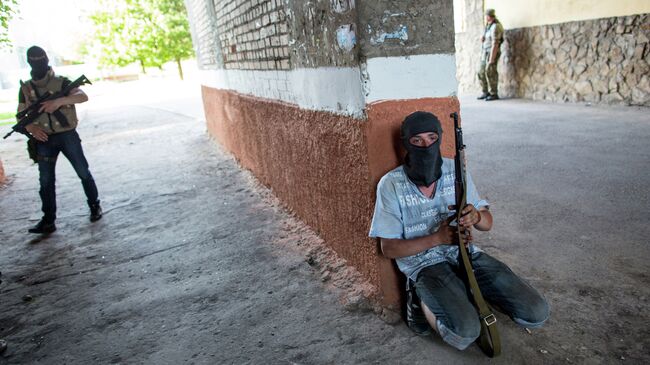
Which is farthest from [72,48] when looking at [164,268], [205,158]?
[164,268]

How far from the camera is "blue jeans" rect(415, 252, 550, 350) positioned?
215 cm

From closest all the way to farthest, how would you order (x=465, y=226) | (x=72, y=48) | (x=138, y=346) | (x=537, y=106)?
(x=465, y=226) → (x=138, y=346) → (x=537, y=106) → (x=72, y=48)

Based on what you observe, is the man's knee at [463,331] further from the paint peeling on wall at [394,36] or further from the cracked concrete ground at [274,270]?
the paint peeling on wall at [394,36]

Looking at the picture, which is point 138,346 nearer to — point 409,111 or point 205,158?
point 409,111

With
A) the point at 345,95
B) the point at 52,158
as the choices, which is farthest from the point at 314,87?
the point at 52,158

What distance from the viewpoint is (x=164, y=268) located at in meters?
3.71

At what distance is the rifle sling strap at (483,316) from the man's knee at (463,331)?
0.05 metres

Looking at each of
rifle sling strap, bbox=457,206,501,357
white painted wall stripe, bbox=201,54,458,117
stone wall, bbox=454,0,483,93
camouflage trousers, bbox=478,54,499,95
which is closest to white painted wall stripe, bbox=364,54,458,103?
white painted wall stripe, bbox=201,54,458,117

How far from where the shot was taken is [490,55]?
9711 millimetres

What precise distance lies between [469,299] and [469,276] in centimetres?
13

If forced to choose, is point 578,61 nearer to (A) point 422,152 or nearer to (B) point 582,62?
(B) point 582,62

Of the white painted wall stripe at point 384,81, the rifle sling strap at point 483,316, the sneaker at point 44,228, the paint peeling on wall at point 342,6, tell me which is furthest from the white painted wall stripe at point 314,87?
the sneaker at point 44,228

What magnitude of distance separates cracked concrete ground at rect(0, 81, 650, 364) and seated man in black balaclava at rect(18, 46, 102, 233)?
434 mm

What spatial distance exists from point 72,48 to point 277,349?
75.0 meters
